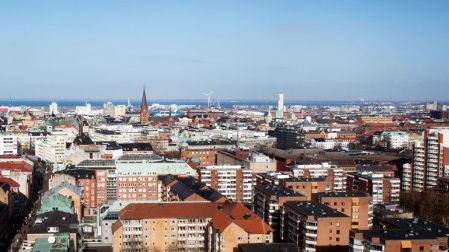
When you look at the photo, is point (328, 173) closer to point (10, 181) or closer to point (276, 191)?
point (276, 191)

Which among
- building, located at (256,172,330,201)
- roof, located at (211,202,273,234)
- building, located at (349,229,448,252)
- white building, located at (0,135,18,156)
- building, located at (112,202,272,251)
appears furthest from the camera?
white building, located at (0,135,18,156)

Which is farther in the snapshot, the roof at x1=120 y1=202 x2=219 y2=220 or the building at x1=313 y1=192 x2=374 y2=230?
the building at x1=313 y1=192 x2=374 y2=230

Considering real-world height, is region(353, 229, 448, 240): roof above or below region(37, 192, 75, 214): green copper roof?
above

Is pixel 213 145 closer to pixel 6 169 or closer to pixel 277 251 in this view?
pixel 6 169

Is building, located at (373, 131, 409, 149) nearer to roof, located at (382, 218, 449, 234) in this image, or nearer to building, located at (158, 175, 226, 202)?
building, located at (158, 175, 226, 202)

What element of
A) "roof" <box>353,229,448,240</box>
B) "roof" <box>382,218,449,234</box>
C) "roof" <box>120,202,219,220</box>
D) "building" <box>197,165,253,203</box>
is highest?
"roof" <box>353,229,448,240</box>

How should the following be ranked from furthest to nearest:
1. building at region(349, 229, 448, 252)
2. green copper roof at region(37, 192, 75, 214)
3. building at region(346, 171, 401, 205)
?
building at region(346, 171, 401, 205) → green copper roof at region(37, 192, 75, 214) → building at region(349, 229, 448, 252)

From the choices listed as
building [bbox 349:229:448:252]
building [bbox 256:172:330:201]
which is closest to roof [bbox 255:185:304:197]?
building [bbox 256:172:330:201]
